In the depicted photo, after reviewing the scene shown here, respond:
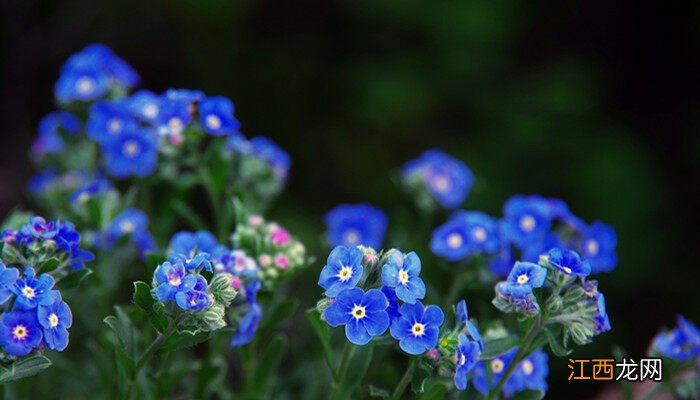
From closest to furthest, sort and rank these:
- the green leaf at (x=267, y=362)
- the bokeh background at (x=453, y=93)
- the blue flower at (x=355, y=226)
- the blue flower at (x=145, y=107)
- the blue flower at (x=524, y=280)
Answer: the blue flower at (x=524, y=280)
the green leaf at (x=267, y=362)
the blue flower at (x=145, y=107)
the blue flower at (x=355, y=226)
the bokeh background at (x=453, y=93)

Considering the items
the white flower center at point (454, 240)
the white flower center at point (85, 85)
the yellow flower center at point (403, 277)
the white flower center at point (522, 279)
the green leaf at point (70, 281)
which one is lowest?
the green leaf at point (70, 281)

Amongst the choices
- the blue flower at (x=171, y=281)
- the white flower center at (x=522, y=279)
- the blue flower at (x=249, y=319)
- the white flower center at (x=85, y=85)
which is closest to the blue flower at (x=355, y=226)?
the blue flower at (x=249, y=319)

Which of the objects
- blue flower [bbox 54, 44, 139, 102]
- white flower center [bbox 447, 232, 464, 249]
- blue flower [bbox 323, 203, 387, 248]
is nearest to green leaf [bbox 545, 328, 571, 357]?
white flower center [bbox 447, 232, 464, 249]

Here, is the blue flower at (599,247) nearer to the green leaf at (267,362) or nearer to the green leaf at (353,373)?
the green leaf at (353,373)

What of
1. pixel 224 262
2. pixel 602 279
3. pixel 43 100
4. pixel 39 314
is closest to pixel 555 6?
pixel 602 279

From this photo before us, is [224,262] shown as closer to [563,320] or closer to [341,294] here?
[341,294]

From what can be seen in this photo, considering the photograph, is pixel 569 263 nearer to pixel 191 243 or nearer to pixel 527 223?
pixel 527 223
